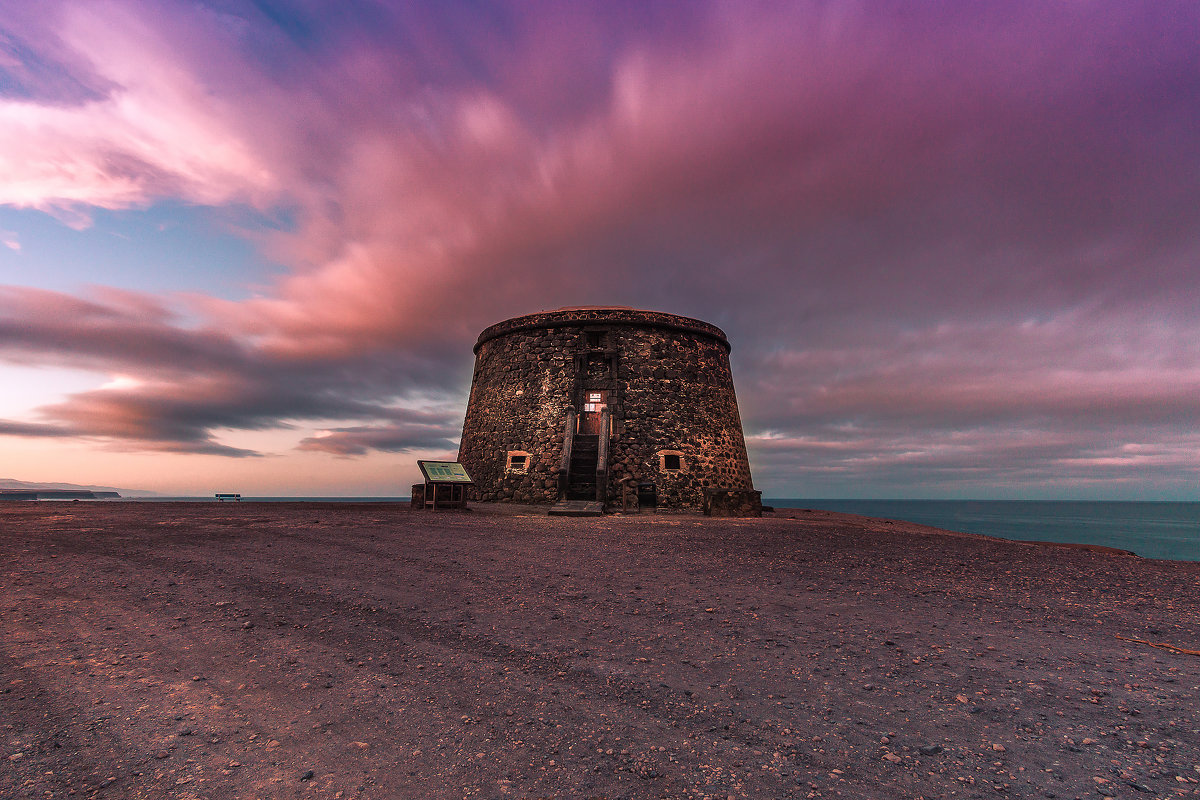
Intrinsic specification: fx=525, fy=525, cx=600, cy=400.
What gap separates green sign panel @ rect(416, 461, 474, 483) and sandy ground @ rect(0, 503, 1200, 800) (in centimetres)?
805

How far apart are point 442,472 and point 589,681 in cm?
1331

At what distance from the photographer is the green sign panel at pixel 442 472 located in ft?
51.0

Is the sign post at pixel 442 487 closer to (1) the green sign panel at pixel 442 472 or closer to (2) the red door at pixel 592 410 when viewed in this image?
(1) the green sign panel at pixel 442 472

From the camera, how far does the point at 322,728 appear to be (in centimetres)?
299

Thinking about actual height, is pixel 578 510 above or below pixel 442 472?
below

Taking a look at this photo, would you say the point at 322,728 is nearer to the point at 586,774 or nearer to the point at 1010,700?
the point at 586,774

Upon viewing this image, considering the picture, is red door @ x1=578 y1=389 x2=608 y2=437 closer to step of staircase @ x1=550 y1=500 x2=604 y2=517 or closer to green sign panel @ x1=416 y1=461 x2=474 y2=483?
step of staircase @ x1=550 y1=500 x2=604 y2=517

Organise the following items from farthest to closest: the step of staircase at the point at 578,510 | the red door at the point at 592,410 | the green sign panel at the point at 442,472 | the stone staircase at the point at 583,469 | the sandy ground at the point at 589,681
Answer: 1. the red door at the point at 592,410
2. the stone staircase at the point at 583,469
3. the green sign panel at the point at 442,472
4. the step of staircase at the point at 578,510
5. the sandy ground at the point at 589,681

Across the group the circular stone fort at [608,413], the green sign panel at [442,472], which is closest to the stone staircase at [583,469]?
the circular stone fort at [608,413]

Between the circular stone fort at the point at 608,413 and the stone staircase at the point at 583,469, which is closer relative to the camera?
the stone staircase at the point at 583,469

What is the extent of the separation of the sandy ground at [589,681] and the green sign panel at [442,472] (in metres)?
8.05

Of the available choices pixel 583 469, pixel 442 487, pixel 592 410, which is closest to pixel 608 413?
pixel 592 410

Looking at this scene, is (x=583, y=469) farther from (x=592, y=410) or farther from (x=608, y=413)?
(x=592, y=410)

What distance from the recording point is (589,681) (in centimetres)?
365
